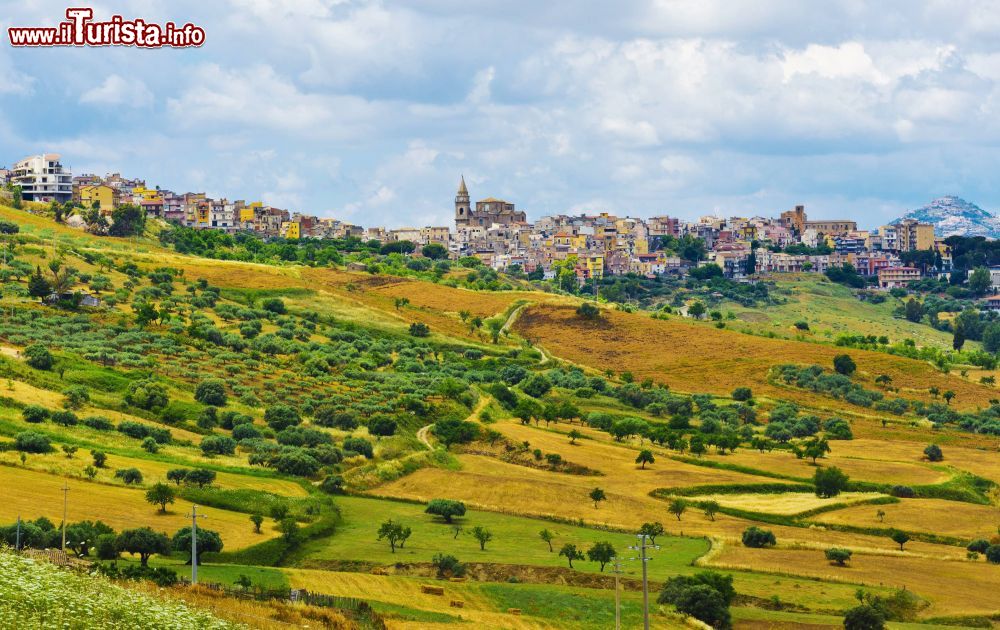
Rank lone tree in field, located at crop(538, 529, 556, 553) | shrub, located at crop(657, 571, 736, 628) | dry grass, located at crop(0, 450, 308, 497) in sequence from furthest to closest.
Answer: dry grass, located at crop(0, 450, 308, 497) < lone tree in field, located at crop(538, 529, 556, 553) < shrub, located at crop(657, 571, 736, 628)

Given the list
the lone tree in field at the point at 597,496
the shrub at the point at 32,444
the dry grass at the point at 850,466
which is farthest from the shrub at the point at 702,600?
the dry grass at the point at 850,466

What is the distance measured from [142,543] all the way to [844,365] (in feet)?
329

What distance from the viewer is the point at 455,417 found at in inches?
4331

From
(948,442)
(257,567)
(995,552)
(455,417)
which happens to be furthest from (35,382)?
(948,442)

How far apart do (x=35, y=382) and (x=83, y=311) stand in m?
38.2

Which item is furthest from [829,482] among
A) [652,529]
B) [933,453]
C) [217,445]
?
[217,445]

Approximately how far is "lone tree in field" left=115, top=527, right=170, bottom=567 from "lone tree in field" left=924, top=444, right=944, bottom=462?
68.4m

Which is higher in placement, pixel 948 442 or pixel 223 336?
pixel 223 336

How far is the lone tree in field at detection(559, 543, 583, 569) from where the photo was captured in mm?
68188

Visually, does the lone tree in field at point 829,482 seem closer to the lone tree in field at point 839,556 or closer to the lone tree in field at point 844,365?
the lone tree in field at point 839,556

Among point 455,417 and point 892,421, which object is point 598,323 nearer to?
point 892,421

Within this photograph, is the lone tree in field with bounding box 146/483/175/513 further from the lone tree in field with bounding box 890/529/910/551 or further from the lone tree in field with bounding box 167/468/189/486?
the lone tree in field with bounding box 890/529/910/551

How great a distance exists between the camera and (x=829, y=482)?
94375 millimetres

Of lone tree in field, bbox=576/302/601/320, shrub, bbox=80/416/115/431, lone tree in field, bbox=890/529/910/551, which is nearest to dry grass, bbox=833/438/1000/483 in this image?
lone tree in field, bbox=890/529/910/551
